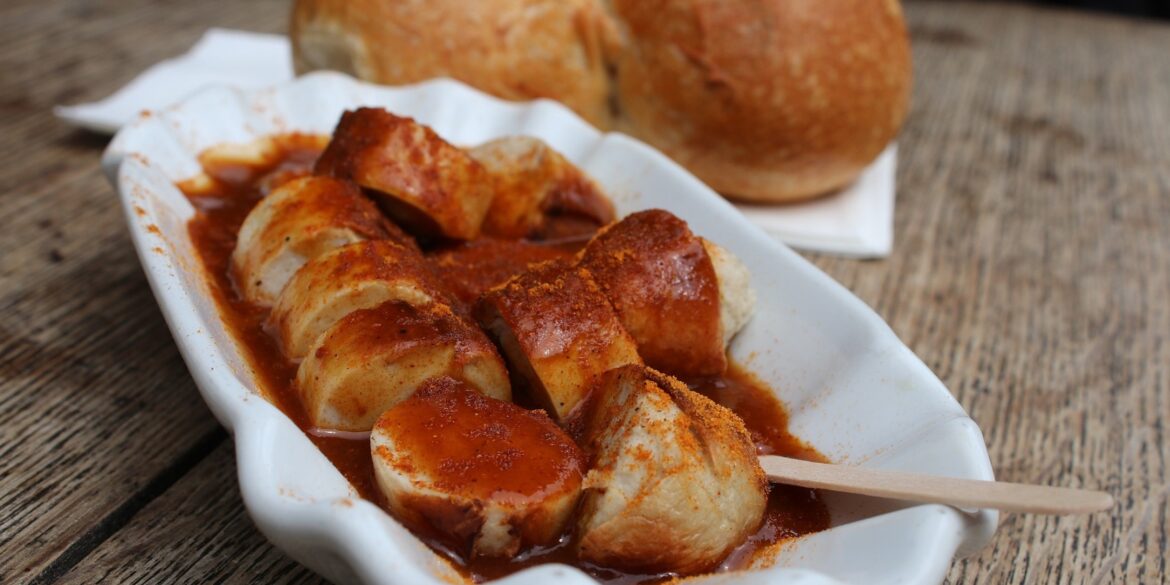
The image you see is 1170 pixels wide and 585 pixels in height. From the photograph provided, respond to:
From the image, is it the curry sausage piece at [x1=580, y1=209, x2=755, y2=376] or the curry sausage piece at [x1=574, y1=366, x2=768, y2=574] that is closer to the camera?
the curry sausage piece at [x1=574, y1=366, x2=768, y2=574]

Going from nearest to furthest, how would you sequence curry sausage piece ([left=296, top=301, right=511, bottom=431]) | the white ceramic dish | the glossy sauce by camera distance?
the white ceramic dish, the glossy sauce, curry sausage piece ([left=296, top=301, right=511, bottom=431])

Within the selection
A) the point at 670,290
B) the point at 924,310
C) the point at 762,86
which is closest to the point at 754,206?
the point at 762,86

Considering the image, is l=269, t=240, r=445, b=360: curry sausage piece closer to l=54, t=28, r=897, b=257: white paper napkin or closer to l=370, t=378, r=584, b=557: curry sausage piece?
l=370, t=378, r=584, b=557: curry sausage piece

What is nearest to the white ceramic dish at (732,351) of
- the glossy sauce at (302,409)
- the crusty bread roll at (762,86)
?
the glossy sauce at (302,409)

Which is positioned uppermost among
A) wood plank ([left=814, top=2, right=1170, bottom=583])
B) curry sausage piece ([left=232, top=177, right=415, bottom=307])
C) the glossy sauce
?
curry sausage piece ([left=232, top=177, right=415, bottom=307])

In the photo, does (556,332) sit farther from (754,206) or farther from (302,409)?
(754,206)

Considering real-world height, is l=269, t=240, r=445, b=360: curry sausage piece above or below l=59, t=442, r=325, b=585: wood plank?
above

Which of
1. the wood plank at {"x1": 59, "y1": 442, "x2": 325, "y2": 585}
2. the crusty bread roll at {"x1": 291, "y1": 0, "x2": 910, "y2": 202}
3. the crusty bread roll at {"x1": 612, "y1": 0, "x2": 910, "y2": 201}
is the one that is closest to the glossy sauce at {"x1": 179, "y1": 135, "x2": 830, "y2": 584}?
the wood plank at {"x1": 59, "y1": 442, "x2": 325, "y2": 585}

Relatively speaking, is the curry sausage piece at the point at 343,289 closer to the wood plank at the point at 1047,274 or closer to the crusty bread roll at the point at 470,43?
the wood plank at the point at 1047,274
